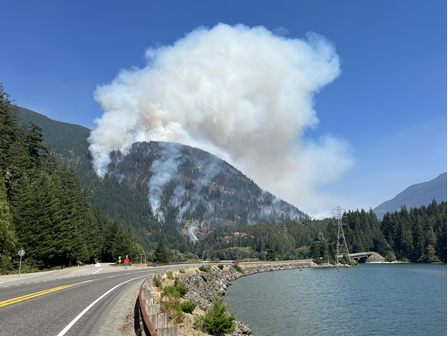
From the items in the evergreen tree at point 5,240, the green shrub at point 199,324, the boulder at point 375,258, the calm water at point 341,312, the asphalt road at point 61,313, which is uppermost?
the evergreen tree at point 5,240

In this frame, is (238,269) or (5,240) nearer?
(5,240)

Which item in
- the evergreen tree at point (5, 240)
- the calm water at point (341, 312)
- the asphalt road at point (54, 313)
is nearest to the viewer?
the asphalt road at point (54, 313)

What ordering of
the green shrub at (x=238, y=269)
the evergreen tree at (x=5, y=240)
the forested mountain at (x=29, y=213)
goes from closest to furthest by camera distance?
1. the evergreen tree at (x=5, y=240)
2. the forested mountain at (x=29, y=213)
3. the green shrub at (x=238, y=269)

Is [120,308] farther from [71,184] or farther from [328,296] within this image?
[71,184]

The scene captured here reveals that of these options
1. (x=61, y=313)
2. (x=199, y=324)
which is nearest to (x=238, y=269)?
(x=199, y=324)

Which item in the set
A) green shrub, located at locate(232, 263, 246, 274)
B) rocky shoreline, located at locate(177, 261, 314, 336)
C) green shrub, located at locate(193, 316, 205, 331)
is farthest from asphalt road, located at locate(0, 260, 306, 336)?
green shrub, located at locate(232, 263, 246, 274)

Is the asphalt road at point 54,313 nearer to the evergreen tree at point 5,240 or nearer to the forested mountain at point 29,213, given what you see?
the evergreen tree at point 5,240

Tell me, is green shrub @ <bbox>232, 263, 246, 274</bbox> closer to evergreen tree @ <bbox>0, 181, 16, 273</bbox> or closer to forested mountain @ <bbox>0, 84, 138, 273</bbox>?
forested mountain @ <bbox>0, 84, 138, 273</bbox>

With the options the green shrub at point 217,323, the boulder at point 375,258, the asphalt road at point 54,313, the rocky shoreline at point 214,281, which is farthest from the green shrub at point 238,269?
the boulder at point 375,258

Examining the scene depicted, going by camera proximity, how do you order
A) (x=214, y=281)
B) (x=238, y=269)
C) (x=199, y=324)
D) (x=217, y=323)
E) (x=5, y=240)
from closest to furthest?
(x=199, y=324), (x=217, y=323), (x=5, y=240), (x=214, y=281), (x=238, y=269)

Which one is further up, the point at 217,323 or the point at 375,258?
the point at 217,323

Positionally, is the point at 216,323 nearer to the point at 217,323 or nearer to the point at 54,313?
the point at 217,323

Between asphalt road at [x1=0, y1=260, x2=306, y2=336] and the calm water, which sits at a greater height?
asphalt road at [x1=0, y1=260, x2=306, y2=336]

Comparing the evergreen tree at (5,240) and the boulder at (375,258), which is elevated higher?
the evergreen tree at (5,240)
